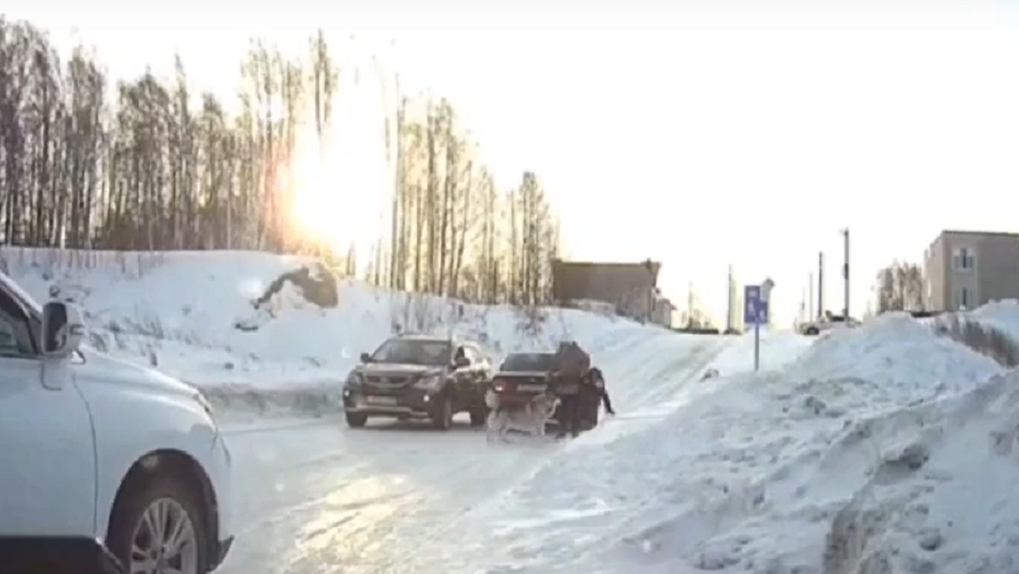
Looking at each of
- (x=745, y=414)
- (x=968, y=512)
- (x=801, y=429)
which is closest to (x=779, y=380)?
(x=745, y=414)

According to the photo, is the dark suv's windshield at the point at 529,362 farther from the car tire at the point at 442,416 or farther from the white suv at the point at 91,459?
the white suv at the point at 91,459

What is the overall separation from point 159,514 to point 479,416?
832 inches

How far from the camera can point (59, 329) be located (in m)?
6.25

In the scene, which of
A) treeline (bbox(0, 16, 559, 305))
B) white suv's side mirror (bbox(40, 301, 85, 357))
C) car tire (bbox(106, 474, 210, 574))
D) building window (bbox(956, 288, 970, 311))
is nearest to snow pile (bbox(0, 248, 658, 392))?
treeline (bbox(0, 16, 559, 305))

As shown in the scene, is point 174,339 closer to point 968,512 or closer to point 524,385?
point 524,385

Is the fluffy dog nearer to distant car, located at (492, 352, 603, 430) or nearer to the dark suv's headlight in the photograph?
distant car, located at (492, 352, 603, 430)

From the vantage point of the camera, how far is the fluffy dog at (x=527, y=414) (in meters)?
25.4

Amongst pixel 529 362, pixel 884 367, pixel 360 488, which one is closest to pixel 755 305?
pixel 529 362

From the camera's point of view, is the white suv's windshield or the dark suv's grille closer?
the white suv's windshield

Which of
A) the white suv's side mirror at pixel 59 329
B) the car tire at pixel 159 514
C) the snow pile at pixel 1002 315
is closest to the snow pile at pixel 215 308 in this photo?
the snow pile at pixel 1002 315

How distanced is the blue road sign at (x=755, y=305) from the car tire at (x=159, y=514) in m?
24.3

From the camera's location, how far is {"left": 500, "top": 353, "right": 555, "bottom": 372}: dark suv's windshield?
27.1m

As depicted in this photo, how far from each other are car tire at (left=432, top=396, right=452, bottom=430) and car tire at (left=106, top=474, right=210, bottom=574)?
18.6m

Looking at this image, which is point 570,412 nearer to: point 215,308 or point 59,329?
point 59,329
